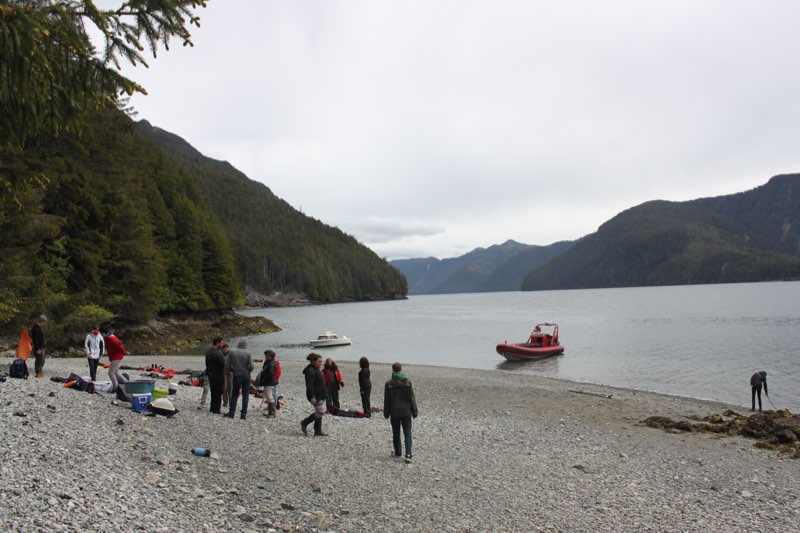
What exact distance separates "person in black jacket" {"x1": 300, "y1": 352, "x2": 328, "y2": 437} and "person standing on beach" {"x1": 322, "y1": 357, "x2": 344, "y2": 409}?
263 centimetres

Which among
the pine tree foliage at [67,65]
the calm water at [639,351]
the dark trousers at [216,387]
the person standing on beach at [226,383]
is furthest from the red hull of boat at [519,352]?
the pine tree foliage at [67,65]

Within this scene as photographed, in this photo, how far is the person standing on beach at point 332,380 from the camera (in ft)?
47.8

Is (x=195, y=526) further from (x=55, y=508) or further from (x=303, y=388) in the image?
(x=303, y=388)

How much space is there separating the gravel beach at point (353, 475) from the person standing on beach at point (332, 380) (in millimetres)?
887

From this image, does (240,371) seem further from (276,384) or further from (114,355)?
(114,355)

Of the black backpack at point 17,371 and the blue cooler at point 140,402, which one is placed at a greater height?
the black backpack at point 17,371

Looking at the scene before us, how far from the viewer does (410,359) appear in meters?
41.1

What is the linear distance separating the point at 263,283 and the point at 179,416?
138 m

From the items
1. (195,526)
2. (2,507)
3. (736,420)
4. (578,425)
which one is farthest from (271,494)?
(736,420)

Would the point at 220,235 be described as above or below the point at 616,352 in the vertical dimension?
above

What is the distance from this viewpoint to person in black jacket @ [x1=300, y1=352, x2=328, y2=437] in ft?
38.2

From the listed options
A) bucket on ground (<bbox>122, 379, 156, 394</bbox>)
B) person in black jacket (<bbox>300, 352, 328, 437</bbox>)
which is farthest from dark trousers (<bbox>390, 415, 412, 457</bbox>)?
bucket on ground (<bbox>122, 379, 156, 394</bbox>)

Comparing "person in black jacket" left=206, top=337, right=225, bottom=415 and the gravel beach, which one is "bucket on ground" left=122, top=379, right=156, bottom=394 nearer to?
the gravel beach

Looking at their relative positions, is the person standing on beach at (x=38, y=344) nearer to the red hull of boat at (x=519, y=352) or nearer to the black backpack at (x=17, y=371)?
the black backpack at (x=17, y=371)
